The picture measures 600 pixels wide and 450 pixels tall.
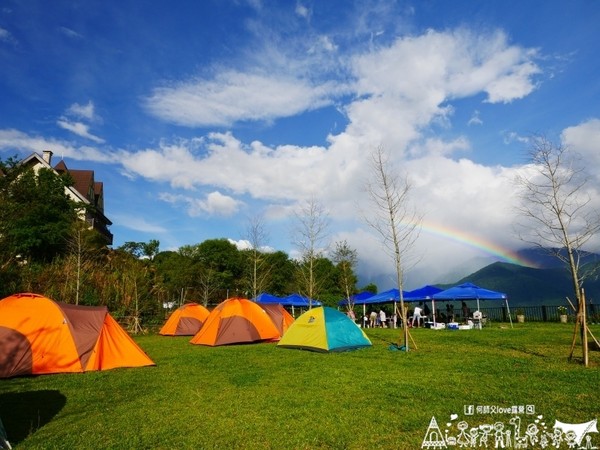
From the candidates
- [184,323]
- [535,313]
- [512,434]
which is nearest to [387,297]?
[535,313]

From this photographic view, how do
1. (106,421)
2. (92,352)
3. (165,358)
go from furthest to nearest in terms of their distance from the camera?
(165,358) → (92,352) → (106,421)

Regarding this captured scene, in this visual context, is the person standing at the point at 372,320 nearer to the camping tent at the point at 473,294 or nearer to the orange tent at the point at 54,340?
the camping tent at the point at 473,294

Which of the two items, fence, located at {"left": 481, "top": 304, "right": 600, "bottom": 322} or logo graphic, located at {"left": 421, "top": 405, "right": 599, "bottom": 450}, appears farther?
fence, located at {"left": 481, "top": 304, "right": 600, "bottom": 322}

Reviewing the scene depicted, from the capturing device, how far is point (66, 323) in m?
10.3

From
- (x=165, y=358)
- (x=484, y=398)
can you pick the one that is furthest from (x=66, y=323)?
(x=484, y=398)

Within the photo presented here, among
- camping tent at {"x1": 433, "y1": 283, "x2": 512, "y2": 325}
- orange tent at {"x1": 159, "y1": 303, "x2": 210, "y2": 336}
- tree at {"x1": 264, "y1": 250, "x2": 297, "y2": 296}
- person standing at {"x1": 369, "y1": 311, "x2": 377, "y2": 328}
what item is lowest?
person standing at {"x1": 369, "y1": 311, "x2": 377, "y2": 328}

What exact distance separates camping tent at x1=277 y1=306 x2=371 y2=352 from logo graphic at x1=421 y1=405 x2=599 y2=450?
7.96 metres

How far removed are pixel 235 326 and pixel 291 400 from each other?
1020 centimetres

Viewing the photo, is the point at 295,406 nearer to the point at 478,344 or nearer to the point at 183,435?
the point at 183,435

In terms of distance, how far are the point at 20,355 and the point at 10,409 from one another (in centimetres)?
374

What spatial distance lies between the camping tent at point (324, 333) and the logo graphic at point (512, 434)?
7.96m

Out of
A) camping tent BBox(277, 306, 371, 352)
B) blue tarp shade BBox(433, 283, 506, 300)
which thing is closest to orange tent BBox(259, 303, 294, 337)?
camping tent BBox(277, 306, 371, 352)

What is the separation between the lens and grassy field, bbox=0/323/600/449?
514 cm

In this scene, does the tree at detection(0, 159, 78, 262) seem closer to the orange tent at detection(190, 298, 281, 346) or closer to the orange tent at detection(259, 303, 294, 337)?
the orange tent at detection(190, 298, 281, 346)
